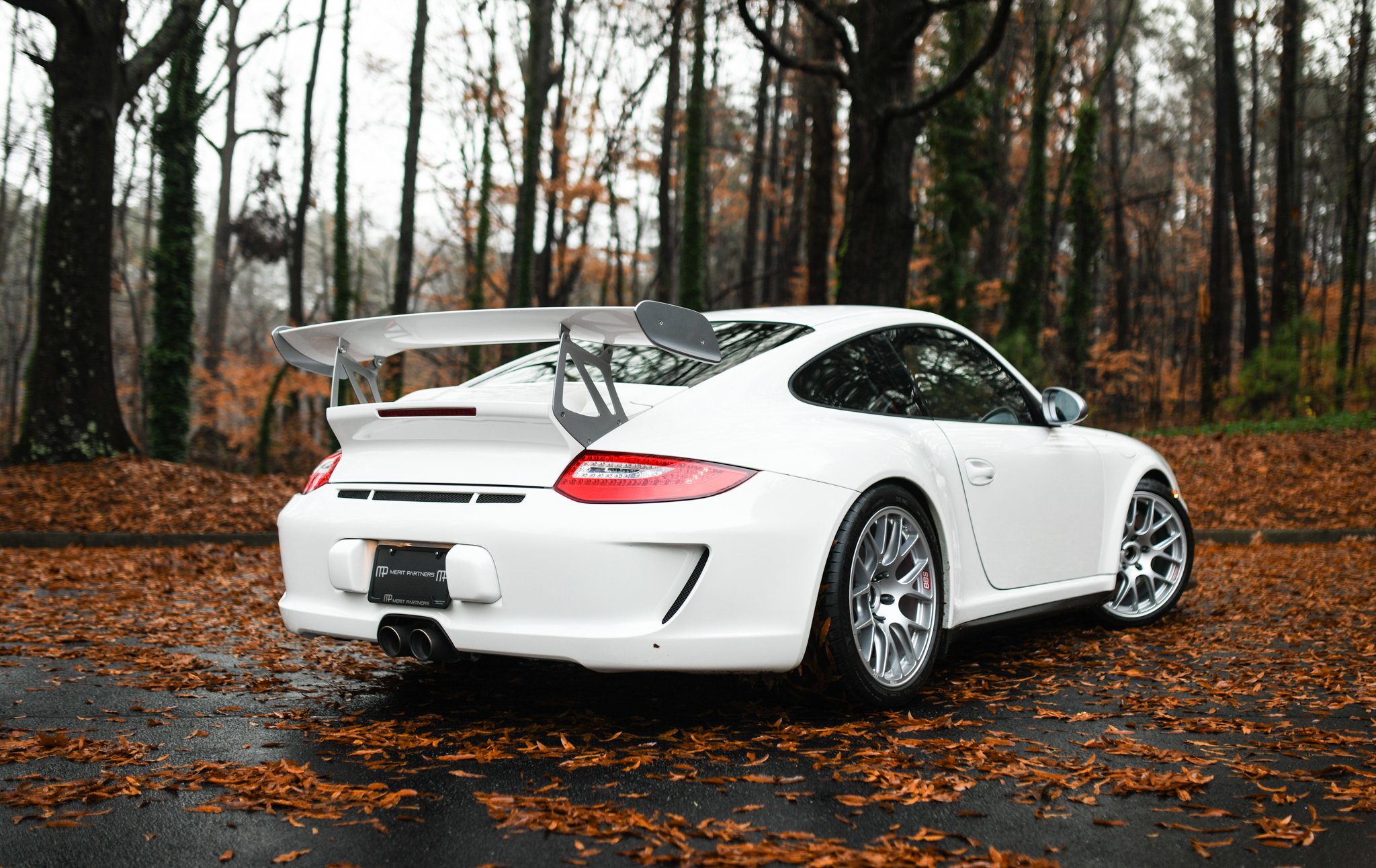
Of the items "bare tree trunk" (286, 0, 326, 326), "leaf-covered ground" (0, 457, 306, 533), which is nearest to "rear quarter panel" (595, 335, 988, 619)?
"leaf-covered ground" (0, 457, 306, 533)

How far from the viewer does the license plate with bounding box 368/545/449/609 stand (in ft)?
11.0

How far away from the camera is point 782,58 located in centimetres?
920

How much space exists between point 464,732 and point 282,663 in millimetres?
1553

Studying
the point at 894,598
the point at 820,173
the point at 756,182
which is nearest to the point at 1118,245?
the point at 756,182

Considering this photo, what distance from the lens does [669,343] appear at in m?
3.35

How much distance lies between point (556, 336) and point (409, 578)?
874mm

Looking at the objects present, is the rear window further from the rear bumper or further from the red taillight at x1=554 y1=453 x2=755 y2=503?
the rear bumper

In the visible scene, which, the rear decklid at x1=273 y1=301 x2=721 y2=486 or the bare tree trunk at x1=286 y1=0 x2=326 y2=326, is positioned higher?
the bare tree trunk at x1=286 y1=0 x2=326 y2=326

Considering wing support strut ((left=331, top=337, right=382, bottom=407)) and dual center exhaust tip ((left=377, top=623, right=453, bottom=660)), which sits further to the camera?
wing support strut ((left=331, top=337, right=382, bottom=407))

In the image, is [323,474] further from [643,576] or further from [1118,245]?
[1118,245]

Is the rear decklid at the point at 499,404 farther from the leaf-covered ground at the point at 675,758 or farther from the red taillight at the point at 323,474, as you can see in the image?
the leaf-covered ground at the point at 675,758

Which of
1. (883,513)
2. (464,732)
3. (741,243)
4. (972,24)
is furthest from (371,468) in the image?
(741,243)

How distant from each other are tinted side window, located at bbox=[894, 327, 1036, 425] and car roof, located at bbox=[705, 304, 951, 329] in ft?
0.17

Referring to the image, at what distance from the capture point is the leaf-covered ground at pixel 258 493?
989cm
